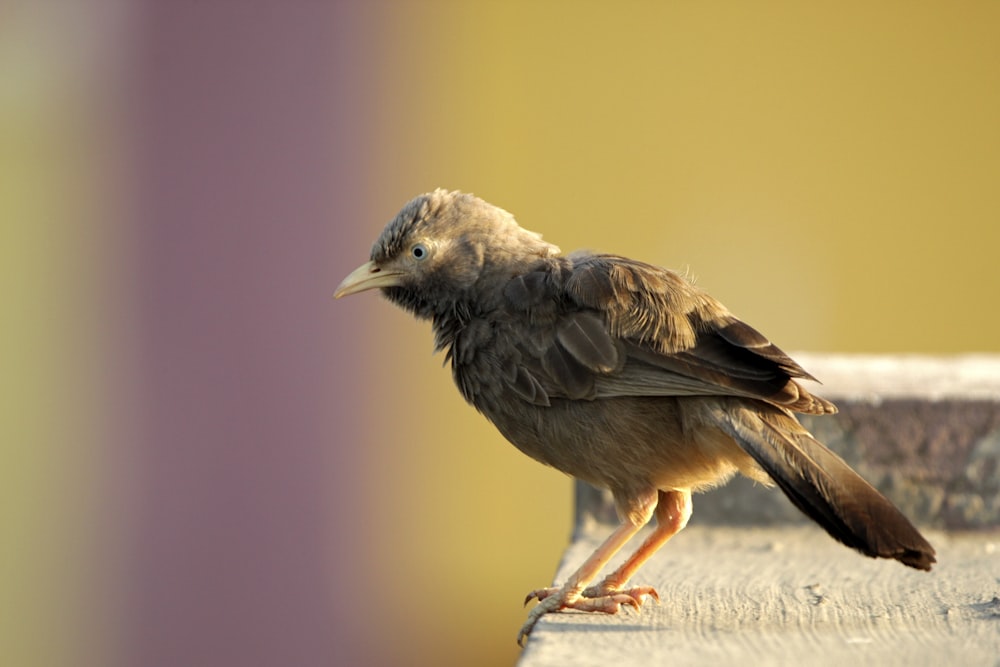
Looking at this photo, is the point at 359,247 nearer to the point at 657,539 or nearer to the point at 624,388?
the point at 657,539

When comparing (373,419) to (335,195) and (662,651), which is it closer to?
(335,195)

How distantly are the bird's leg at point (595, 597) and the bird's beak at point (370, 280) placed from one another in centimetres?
117

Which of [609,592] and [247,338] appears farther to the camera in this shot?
[247,338]

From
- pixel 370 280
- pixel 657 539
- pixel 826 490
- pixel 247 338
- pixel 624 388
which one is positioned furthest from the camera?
pixel 247 338

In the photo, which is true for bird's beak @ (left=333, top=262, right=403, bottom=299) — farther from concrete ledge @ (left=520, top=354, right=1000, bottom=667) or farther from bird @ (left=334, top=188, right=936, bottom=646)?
concrete ledge @ (left=520, top=354, right=1000, bottom=667)

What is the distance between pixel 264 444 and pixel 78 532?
1.72 metres

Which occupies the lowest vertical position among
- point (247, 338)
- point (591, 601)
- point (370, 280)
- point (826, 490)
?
point (247, 338)

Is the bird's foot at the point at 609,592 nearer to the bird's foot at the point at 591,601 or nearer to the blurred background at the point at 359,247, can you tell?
the bird's foot at the point at 591,601

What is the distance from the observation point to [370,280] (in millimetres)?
5039

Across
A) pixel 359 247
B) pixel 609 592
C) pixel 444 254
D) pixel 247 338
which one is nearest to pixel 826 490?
pixel 609 592

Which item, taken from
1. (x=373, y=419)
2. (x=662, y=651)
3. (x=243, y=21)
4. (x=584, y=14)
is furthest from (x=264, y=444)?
(x=662, y=651)

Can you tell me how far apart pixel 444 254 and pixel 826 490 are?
1.68 m

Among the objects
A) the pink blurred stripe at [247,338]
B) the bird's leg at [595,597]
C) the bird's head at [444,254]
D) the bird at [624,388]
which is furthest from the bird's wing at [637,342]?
the pink blurred stripe at [247,338]

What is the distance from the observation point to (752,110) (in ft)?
38.1
